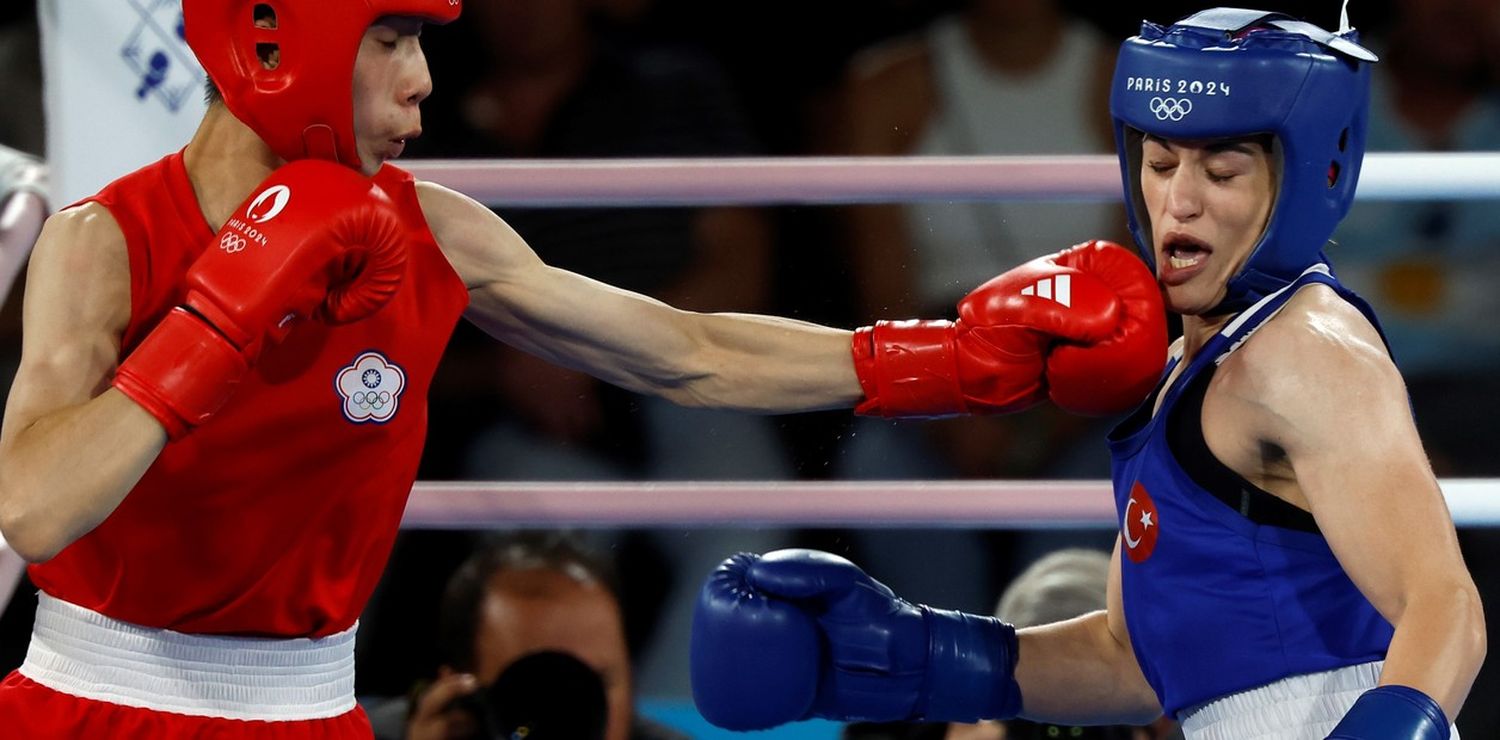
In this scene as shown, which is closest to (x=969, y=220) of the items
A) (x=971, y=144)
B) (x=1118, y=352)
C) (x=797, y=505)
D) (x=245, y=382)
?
(x=971, y=144)

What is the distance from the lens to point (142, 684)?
198 cm

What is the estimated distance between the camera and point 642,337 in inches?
93.5

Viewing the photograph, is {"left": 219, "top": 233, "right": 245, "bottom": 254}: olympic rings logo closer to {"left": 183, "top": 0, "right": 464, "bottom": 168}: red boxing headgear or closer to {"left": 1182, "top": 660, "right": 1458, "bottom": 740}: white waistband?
{"left": 183, "top": 0, "right": 464, "bottom": 168}: red boxing headgear

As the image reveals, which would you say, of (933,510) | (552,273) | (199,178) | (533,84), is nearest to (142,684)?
(199,178)

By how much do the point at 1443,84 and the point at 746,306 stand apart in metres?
1.66

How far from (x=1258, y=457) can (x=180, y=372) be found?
1.15 meters

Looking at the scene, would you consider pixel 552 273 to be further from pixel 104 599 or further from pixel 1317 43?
pixel 1317 43

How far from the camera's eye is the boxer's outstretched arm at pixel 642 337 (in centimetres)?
229

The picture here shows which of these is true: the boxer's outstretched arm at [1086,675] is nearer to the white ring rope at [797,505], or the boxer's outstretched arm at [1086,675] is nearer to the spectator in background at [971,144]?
the white ring rope at [797,505]

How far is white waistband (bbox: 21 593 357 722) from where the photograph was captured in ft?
6.50

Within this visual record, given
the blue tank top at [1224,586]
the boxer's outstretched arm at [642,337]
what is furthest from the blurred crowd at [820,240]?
the blue tank top at [1224,586]

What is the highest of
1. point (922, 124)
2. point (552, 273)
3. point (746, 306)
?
point (552, 273)

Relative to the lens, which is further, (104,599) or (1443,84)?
(1443,84)

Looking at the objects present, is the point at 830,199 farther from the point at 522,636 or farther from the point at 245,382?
the point at 522,636
